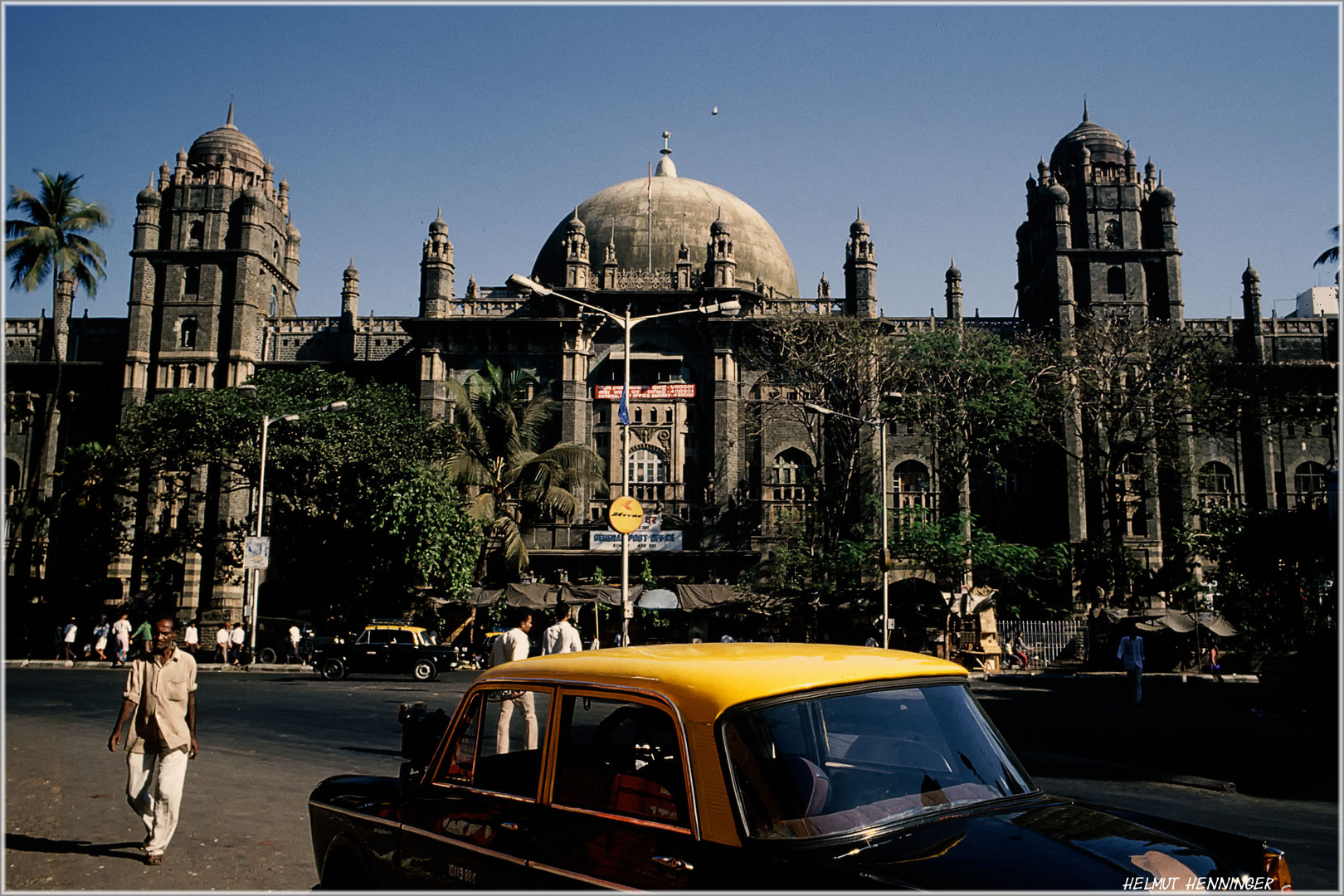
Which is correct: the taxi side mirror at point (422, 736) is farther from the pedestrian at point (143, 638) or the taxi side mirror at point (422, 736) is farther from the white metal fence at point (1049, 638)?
the white metal fence at point (1049, 638)

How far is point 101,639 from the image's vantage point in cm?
3136

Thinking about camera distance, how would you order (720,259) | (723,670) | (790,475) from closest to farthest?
(723,670) < (790,475) < (720,259)

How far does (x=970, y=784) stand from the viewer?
3904 millimetres

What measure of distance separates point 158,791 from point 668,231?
39759 millimetres

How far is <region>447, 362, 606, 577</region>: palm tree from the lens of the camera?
33.0m

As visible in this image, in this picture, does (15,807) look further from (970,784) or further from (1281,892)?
(1281,892)

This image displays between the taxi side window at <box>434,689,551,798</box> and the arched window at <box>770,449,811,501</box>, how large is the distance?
3269 cm

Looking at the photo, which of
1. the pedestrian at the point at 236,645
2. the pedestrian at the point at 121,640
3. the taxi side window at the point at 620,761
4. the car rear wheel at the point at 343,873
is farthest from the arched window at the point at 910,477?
the taxi side window at the point at 620,761

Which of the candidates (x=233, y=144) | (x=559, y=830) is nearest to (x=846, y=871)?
(x=559, y=830)

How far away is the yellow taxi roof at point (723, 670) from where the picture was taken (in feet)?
12.0

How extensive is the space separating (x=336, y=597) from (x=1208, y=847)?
109ft

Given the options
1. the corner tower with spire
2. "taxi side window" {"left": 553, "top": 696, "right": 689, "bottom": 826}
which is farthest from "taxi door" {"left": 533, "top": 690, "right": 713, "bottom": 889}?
the corner tower with spire

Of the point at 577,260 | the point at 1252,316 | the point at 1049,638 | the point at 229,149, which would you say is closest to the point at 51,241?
the point at 229,149

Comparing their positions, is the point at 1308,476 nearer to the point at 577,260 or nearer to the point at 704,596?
the point at 704,596
